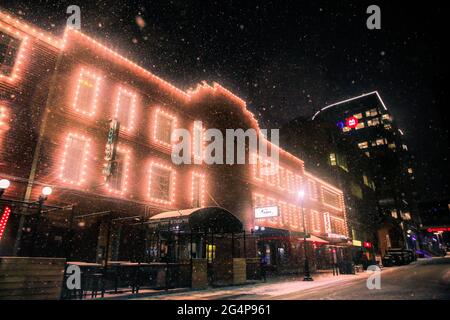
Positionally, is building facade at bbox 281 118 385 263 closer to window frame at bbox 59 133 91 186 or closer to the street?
the street

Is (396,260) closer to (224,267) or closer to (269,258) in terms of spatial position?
(269,258)

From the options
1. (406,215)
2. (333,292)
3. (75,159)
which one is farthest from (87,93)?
(406,215)

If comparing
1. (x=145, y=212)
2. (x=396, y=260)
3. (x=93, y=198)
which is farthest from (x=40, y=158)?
(x=396, y=260)

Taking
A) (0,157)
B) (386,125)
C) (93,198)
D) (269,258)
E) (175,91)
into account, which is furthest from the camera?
(386,125)

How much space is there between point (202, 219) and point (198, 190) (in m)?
4.55

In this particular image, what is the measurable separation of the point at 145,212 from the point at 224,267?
5236 mm

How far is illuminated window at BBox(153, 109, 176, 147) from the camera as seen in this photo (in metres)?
18.3

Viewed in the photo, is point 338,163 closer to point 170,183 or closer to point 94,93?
point 170,183

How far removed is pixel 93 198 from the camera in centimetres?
1377

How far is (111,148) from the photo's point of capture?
14.3 meters

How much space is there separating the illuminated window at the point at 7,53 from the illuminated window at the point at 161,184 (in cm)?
800

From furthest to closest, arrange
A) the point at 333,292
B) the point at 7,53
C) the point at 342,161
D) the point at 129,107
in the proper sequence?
1. the point at 342,161
2. the point at 129,107
3. the point at 7,53
4. the point at 333,292

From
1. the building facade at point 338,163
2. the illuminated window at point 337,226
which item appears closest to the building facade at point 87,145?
the illuminated window at point 337,226

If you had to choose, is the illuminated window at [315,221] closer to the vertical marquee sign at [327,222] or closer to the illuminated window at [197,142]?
the vertical marquee sign at [327,222]
